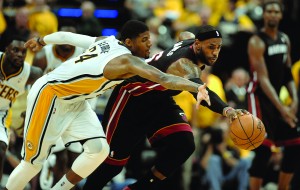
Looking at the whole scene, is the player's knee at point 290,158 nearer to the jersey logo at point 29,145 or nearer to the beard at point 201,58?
the beard at point 201,58

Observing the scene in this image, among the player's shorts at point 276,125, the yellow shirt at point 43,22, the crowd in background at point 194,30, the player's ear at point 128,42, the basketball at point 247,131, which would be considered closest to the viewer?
the basketball at point 247,131

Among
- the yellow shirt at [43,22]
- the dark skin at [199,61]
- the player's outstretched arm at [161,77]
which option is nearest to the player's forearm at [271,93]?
the dark skin at [199,61]

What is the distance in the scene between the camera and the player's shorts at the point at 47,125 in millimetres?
8094

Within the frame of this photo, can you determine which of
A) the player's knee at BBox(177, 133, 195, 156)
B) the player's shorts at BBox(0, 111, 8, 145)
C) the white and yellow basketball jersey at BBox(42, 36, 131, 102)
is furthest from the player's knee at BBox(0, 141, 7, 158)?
the player's knee at BBox(177, 133, 195, 156)

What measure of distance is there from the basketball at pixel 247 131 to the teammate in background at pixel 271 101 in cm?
245

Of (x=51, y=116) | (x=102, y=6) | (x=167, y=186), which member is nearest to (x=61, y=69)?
(x=51, y=116)

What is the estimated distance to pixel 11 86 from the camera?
30.2 ft

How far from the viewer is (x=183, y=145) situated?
8.67m

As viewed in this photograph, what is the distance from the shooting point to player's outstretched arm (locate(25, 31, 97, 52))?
8.45m

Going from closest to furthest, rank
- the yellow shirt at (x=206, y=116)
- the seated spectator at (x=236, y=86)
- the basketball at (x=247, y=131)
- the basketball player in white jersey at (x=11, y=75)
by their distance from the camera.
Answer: the basketball at (x=247, y=131) → the basketball player in white jersey at (x=11, y=75) → the yellow shirt at (x=206, y=116) → the seated spectator at (x=236, y=86)

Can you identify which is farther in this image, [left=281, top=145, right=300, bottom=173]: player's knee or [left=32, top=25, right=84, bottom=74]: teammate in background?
[left=32, top=25, right=84, bottom=74]: teammate in background

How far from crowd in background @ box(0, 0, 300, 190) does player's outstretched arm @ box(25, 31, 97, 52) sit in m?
1.54

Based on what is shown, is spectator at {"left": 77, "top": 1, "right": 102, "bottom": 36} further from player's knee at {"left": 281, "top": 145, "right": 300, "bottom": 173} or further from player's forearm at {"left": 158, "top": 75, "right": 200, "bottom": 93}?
player's forearm at {"left": 158, "top": 75, "right": 200, "bottom": 93}

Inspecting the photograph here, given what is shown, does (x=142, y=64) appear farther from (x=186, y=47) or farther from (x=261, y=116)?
(x=261, y=116)
